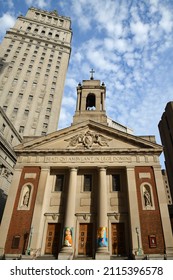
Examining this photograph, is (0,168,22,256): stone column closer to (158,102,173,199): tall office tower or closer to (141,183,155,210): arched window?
(141,183,155,210): arched window

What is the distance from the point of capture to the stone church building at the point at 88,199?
55.3ft

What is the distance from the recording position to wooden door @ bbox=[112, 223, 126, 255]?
1736cm

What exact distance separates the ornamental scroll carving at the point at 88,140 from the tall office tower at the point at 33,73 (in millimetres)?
21633

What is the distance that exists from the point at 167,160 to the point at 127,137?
18.4 meters

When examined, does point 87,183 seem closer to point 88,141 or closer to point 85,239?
point 88,141

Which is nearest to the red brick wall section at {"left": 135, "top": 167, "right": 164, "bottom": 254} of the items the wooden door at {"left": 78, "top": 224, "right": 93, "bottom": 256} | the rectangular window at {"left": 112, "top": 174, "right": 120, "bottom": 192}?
the rectangular window at {"left": 112, "top": 174, "right": 120, "bottom": 192}

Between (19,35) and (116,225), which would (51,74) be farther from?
(116,225)

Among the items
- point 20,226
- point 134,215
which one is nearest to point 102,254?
point 134,215

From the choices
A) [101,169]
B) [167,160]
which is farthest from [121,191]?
[167,160]

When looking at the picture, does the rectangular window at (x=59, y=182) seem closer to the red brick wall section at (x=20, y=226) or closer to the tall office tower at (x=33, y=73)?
the red brick wall section at (x=20, y=226)

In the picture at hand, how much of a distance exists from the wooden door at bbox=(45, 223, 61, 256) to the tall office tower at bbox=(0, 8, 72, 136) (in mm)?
26193

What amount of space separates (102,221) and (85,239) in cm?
248

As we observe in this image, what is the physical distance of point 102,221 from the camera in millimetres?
17562

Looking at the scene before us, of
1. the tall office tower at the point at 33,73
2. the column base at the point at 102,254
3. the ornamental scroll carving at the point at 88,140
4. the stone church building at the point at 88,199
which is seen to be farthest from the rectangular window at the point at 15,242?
the tall office tower at the point at 33,73
